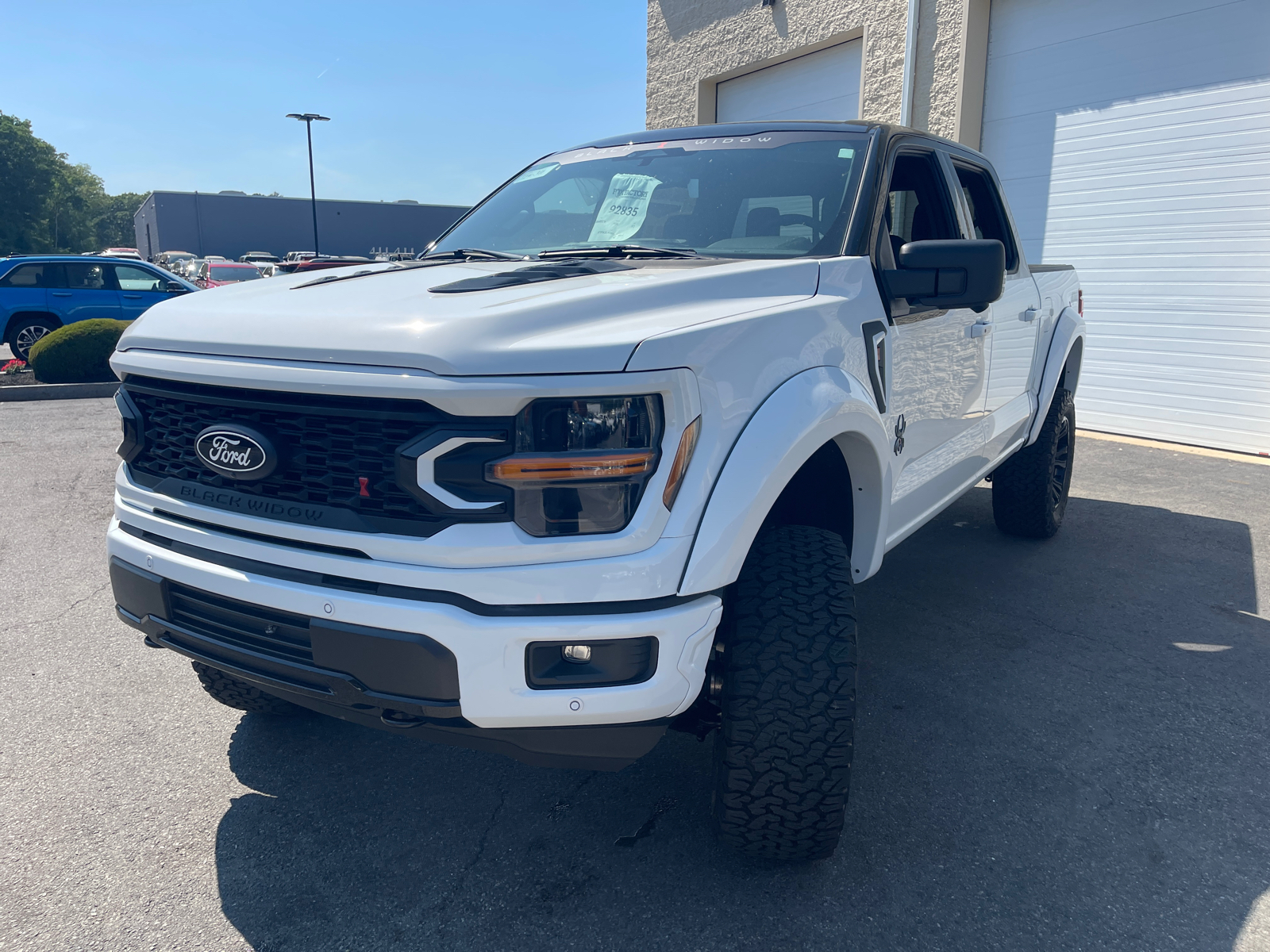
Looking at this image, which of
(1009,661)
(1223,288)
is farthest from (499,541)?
(1223,288)

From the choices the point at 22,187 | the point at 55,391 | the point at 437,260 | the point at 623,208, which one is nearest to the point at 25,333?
the point at 55,391

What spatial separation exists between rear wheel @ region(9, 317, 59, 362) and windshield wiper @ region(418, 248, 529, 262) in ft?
39.4

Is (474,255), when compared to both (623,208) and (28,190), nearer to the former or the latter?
(623,208)

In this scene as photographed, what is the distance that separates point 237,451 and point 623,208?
61.7 inches

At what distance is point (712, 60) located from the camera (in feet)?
39.2

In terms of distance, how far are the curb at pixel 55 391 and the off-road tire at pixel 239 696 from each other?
886 cm

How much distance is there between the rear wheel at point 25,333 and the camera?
12.4m

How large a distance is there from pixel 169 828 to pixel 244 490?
99 cm

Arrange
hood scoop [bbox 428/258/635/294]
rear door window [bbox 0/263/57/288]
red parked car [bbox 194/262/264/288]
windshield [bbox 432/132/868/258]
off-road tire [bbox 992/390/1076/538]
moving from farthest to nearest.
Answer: red parked car [bbox 194/262/264/288] → rear door window [bbox 0/263/57/288] → off-road tire [bbox 992/390/1076/538] → windshield [bbox 432/132/868/258] → hood scoop [bbox 428/258/635/294]

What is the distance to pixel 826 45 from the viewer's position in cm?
1053

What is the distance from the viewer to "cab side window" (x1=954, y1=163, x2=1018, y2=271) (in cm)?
394

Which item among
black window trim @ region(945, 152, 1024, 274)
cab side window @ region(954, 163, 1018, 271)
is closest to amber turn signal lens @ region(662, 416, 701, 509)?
black window trim @ region(945, 152, 1024, 274)

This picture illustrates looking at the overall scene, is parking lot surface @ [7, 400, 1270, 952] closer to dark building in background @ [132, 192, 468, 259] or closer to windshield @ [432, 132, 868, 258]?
windshield @ [432, 132, 868, 258]

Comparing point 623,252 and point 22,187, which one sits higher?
point 22,187
